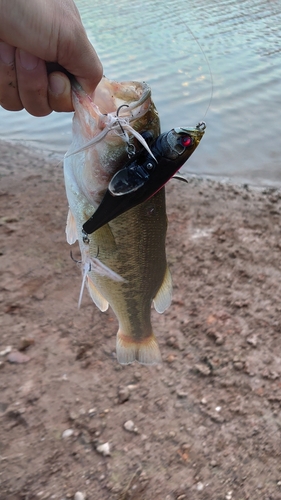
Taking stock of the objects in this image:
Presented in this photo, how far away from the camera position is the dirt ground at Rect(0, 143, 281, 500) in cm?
261

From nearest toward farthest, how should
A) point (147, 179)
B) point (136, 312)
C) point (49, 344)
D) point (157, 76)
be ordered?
point (147, 179)
point (136, 312)
point (49, 344)
point (157, 76)

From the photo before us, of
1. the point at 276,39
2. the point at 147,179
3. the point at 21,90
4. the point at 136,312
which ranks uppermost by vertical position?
the point at 21,90

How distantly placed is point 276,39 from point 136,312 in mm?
11363

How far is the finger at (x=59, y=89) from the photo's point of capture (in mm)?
1691

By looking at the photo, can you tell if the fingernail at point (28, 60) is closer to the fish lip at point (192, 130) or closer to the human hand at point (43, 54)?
the human hand at point (43, 54)

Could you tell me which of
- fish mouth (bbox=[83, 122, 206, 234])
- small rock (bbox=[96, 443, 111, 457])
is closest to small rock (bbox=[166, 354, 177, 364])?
small rock (bbox=[96, 443, 111, 457])

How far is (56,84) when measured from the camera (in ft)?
5.57

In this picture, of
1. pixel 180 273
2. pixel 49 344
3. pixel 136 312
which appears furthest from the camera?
pixel 180 273

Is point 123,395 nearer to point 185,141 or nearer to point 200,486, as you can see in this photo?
point 200,486

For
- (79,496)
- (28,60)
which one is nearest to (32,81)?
(28,60)

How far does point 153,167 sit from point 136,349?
1305 mm

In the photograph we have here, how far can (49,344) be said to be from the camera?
336 centimetres

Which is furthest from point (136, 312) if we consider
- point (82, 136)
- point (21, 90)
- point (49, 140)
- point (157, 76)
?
point (157, 76)

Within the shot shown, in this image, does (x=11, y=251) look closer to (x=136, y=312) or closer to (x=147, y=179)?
(x=136, y=312)
